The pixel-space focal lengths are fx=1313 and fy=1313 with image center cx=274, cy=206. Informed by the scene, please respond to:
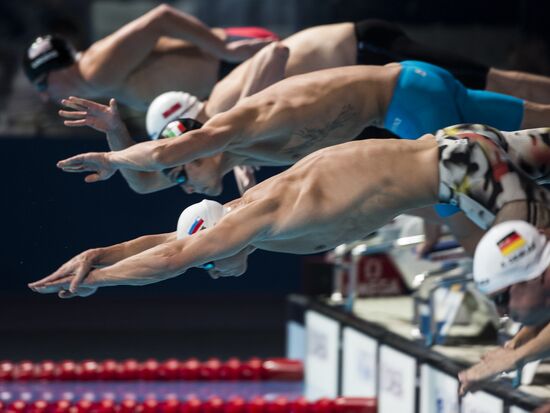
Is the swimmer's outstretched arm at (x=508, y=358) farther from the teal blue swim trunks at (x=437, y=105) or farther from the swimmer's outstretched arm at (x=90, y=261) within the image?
the swimmer's outstretched arm at (x=90, y=261)

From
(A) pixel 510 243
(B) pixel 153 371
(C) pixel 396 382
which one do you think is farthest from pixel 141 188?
(B) pixel 153 371

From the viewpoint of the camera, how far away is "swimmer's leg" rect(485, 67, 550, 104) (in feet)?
16.9

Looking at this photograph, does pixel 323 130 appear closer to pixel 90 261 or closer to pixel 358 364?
pixel 90 261

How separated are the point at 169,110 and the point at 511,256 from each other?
200 cm

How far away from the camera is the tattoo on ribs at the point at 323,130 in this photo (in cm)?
455

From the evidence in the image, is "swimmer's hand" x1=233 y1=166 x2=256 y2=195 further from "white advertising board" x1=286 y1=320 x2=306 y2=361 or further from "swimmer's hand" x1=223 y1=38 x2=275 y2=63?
"white advertising board" x1=286 y1=320 x2=306 y2=361

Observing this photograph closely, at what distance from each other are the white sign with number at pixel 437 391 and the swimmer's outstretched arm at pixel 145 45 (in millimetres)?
1553

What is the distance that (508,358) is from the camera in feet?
12.1

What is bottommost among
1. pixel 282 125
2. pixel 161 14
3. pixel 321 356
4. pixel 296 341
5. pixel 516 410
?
pixel 296 341

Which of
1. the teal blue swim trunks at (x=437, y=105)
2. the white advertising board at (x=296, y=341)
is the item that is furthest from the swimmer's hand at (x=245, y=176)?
the white advertising board at (x=296, y=341)

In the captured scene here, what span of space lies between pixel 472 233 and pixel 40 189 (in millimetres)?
1623

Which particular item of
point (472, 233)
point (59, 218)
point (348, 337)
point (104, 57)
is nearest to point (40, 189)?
point (59, 218)

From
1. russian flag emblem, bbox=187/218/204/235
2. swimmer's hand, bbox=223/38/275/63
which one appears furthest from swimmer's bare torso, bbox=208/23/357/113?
russian flag emblem, bbox=187/218/204/235

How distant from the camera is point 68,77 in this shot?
565 centimetres
